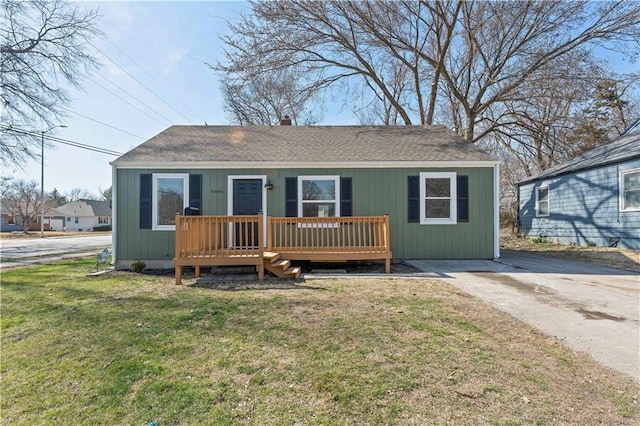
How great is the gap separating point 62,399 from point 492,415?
9.59 ft

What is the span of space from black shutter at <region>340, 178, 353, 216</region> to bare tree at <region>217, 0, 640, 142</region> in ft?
29.9

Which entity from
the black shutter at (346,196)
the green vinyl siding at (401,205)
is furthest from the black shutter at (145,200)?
the black shutter at (346,196)

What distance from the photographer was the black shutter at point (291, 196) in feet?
26.6

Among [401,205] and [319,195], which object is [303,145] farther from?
[401,205]

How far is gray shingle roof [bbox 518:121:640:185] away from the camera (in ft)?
31.9

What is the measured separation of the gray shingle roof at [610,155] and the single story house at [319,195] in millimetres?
4961

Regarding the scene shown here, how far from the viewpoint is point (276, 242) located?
26.4 feet

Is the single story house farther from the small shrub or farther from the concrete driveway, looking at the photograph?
the concrete driveway

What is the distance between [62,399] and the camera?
226 centimetres

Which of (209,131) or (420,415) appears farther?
(209,131)

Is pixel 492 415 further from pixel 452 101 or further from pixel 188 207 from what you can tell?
pixel 452 101

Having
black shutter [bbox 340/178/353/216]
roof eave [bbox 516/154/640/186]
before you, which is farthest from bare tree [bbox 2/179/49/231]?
roof eave [bbox 516/154/640/186]

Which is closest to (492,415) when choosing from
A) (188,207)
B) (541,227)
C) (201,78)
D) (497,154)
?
(188,207)

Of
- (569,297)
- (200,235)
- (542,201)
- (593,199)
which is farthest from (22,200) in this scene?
(593,199)
